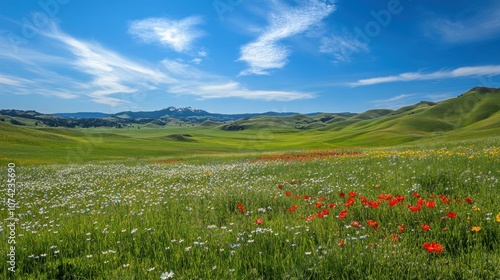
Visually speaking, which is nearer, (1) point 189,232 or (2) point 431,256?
(2) point 431,256

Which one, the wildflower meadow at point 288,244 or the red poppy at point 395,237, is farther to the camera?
the red poppy at point 395,237

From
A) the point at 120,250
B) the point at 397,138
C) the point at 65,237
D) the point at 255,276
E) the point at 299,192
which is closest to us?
the point at 255,276

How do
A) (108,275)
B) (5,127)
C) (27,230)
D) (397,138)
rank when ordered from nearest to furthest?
(108,275) → (27,230) → (397,138) → (5,127)

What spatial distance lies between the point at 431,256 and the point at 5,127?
121m

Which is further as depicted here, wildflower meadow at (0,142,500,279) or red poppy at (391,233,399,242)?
red poppy at (391,233,399,242)

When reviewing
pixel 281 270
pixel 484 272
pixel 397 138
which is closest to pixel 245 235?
pixel 281 270

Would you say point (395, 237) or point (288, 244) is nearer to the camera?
point (395, 237)

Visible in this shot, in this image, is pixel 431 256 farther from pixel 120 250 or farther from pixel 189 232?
pixel 120 250

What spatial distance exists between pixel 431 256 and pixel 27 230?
7.40 metres

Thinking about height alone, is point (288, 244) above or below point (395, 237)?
below

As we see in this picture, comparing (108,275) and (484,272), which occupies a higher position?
(484,272)

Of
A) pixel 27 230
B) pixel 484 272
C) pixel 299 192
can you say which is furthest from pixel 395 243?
pixel 27 230

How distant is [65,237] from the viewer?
215 inches

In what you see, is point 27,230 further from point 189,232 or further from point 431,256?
point 431,256
